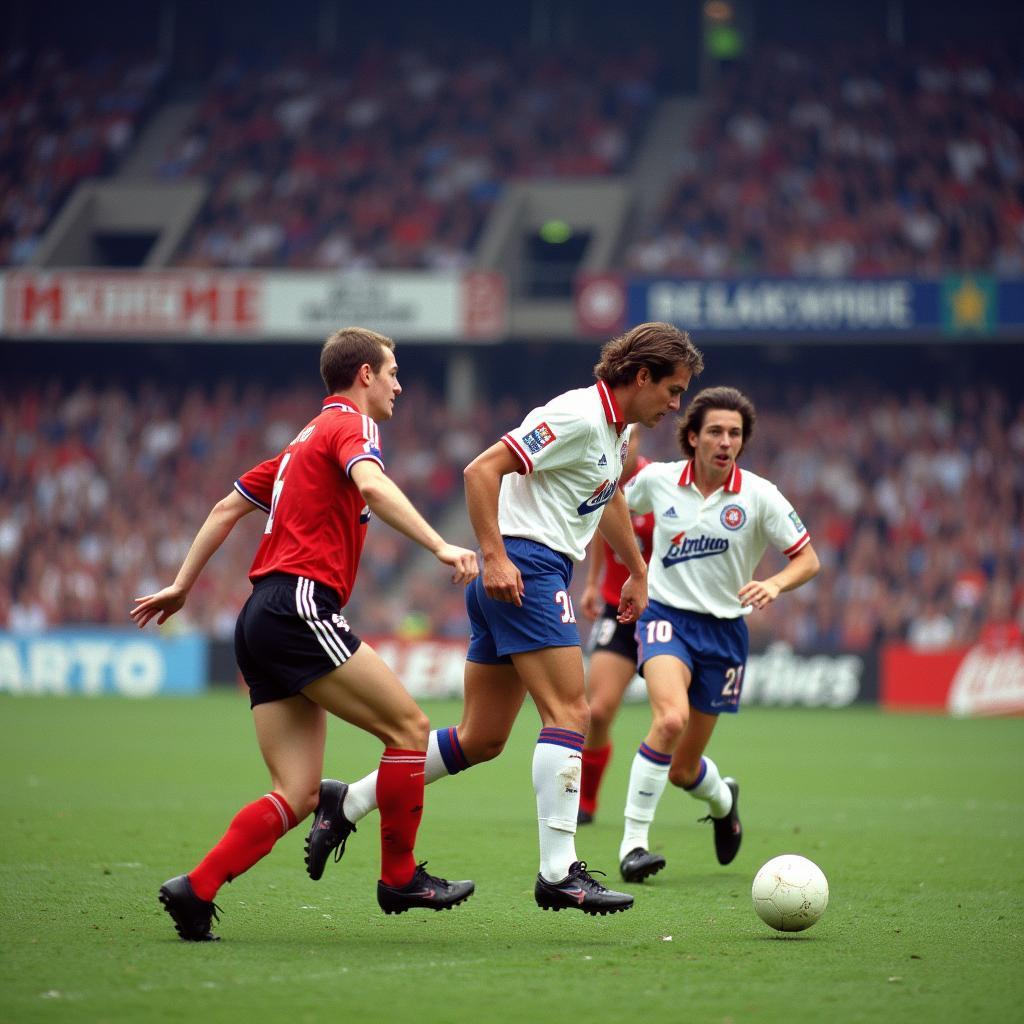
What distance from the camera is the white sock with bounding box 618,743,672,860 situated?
757 centimetres

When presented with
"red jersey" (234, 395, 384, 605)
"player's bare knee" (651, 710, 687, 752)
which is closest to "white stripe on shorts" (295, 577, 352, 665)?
"red jersey" (234, 395, 384, 605)

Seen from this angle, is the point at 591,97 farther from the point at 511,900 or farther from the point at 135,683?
the point at 511,900

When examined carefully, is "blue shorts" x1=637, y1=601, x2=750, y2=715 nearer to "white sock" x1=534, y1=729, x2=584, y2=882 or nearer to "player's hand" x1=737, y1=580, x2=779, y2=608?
"player's hand" x1=737, y1=580, x2=779, y2=608

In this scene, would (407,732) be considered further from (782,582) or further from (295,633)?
(782,582)

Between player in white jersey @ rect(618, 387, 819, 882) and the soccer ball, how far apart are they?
4.96 ft

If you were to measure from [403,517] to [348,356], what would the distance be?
39.5 inches

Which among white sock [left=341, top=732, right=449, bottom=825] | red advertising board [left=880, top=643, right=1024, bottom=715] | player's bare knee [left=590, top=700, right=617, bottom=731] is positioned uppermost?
white sock [left=341, top=732, right=449, bottom=825]

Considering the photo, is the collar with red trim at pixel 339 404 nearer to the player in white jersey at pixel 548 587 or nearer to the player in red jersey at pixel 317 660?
the player in red jersey at pixel 317 660

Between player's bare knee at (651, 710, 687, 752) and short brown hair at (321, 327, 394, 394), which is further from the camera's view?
player's bare knee at (651, 710, 687, 752)

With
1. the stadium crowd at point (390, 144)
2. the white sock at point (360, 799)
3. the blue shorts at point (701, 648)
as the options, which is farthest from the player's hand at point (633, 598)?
the stadium crowd at point (390, 144)

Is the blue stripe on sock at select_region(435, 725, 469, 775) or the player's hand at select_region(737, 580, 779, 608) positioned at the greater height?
the player's hand at select_region(737, 580, 779, 608)

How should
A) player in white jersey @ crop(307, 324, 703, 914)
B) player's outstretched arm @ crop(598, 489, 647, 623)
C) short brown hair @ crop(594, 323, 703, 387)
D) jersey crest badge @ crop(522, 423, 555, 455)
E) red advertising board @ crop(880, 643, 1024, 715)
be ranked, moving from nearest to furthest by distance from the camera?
1. player in white jersey @ crop(307, 324, 703, 914)
2. jersey crest badge @ crop(522, 423, 555, 455)
3. short brown hair @ crop(594, 323, 703, 387)
4. player's outstretched arm @ crop(598, 489, 647, 623)
5. red advertising board @ crop(880, 643, 1024, 715)

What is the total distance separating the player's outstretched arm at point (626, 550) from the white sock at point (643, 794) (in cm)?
100

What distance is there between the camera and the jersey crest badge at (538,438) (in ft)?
19.9
